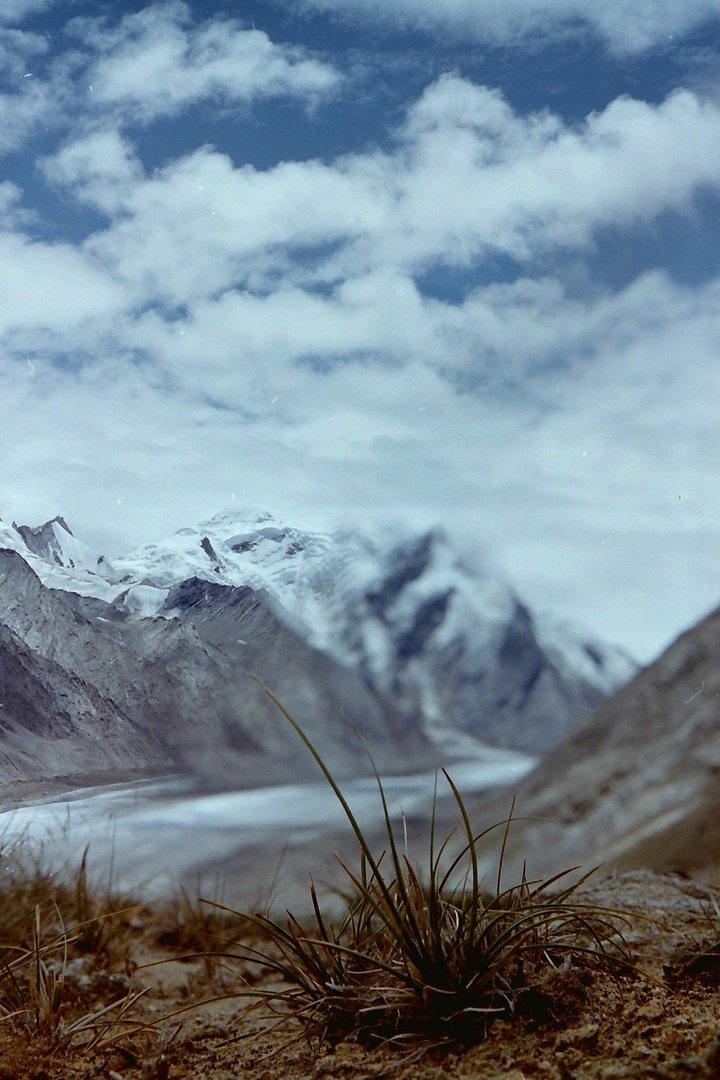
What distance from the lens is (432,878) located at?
3.90 ft

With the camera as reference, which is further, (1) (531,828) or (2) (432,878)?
(1) (531,828)

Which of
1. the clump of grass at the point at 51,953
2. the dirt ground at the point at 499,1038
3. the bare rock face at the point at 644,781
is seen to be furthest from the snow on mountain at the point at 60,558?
the bare rock face at the point at 644,781

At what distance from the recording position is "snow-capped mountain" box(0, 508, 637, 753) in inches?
85.0

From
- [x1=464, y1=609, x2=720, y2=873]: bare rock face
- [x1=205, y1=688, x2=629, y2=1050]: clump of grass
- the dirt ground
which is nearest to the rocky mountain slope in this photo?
[x1=464, y1=609, x2=720, y2=873]: bare rock face

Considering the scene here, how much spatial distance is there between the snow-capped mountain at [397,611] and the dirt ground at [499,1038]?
0.54 meters

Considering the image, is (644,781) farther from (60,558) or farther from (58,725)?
(60,558)

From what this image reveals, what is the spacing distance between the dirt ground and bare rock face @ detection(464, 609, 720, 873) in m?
0.17

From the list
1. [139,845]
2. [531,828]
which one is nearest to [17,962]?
[139,845]

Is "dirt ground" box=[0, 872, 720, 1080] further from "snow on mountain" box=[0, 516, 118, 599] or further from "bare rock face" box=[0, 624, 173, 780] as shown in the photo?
"snow on mountain" box=[0, 516, 118, 599]

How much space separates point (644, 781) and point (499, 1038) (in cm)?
89

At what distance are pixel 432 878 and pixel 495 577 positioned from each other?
1.14 meters

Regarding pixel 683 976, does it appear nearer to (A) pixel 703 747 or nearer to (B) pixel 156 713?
(A) pixel 703 747

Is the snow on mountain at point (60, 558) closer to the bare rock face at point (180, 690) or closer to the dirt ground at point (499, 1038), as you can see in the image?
the bare rock face at point (180, 690)

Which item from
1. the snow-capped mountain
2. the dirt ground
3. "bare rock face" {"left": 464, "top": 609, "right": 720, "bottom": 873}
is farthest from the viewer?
the snow-capped mountain
